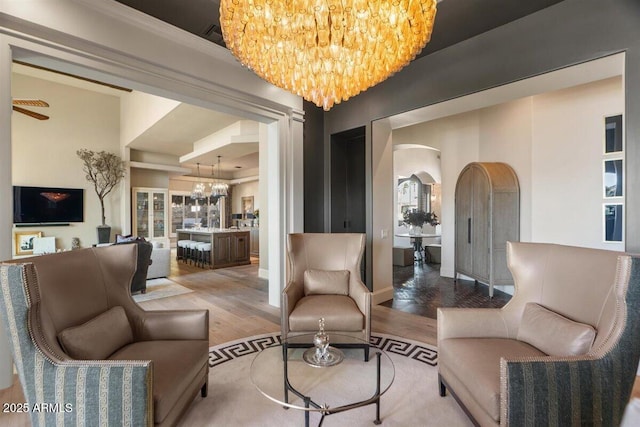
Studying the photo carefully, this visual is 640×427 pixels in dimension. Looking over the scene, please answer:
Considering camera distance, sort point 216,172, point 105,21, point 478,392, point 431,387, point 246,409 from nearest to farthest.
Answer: point 478,392 < point 246,409 < point 431,387 < point 105,21 < point 216,172

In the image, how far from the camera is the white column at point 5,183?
84.9 inches

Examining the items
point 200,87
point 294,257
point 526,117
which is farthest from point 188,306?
point 526,117

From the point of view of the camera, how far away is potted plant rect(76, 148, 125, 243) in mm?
7574

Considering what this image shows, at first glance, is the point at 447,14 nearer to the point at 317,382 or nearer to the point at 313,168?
the point at 313,168

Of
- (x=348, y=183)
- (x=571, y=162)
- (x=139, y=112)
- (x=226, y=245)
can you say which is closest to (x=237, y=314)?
(x=348, y=183)

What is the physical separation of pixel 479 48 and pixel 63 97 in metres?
9.24

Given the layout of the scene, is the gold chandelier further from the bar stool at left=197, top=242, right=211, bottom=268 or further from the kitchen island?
the bar stool at left=197, top=242, right=211, bottom=268

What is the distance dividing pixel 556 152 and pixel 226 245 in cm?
670

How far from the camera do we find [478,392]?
4.90 feet

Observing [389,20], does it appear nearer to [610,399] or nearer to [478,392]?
[478,392]

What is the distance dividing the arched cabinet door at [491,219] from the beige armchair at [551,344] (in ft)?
8.97

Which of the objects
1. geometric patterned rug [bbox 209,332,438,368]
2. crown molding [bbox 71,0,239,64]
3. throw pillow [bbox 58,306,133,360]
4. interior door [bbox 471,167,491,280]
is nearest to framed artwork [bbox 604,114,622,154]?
interior door [bbox 471,167,491,280]

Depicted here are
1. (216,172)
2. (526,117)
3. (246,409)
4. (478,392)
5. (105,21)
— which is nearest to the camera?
(478,392)

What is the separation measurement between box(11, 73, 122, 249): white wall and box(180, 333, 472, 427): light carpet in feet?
24.0
